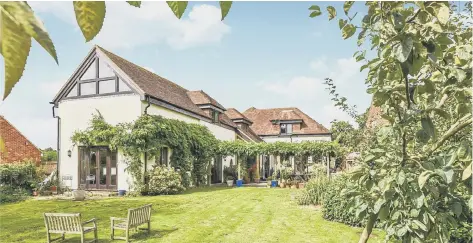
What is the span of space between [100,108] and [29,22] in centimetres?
2032

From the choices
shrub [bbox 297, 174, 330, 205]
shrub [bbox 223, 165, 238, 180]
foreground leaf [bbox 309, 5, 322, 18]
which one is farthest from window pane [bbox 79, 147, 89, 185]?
foreground leaf [bbox 309, 5, 322, 18]

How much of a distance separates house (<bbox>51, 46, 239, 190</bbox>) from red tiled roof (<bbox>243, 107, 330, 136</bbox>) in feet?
60.5

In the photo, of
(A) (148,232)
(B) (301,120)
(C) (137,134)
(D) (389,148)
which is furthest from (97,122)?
(B) (301,120)

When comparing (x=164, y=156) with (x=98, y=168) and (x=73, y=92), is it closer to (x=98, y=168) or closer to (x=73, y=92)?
(x=98, y=168)

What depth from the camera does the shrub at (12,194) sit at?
658 inches

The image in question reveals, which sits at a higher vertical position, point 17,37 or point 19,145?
point 19,145

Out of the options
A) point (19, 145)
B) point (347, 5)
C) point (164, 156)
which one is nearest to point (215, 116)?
point (164, 156)

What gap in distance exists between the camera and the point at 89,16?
1.93 feet

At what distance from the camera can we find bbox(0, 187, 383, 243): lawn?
9078mm

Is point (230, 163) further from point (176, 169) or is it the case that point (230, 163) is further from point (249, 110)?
point (249, 110)

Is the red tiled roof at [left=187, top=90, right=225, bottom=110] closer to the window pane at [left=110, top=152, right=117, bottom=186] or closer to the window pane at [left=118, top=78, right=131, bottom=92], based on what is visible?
the window pane at [left=118, top=78, right=131, bottom=92]

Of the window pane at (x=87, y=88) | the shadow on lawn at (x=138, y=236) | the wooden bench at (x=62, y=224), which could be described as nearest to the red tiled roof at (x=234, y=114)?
the window pane at (x=87, y=88)

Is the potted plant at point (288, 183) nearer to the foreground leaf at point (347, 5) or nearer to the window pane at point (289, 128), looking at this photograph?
the window pane at point (289, 128)

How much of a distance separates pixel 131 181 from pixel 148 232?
9323 millimetres
